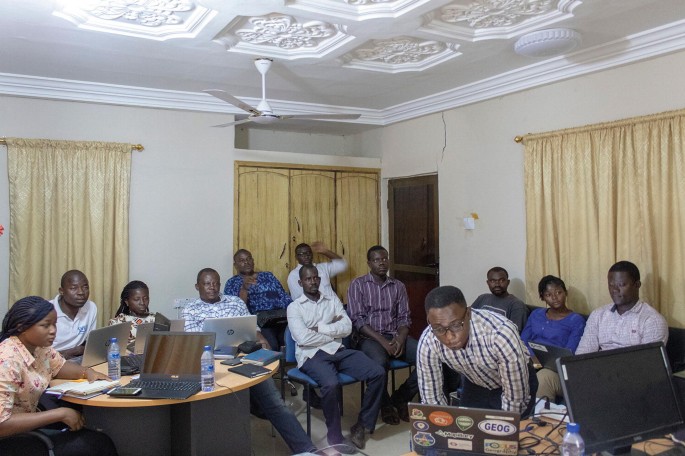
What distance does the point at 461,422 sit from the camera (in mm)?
1725

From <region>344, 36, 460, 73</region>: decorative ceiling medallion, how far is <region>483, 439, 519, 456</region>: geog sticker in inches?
113

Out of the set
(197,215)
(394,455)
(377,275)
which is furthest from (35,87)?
(394,455)

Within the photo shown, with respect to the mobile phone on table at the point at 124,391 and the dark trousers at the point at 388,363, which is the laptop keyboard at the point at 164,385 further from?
the dark trousers at the point at 388,363

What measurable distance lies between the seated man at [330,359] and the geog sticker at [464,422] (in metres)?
1.92

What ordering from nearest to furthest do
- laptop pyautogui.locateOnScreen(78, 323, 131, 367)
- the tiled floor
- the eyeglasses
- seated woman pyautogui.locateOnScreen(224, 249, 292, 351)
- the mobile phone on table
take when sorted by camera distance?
the eyeglasses
the mobile phone on table
laptop pyautogui.locateOnScreen(78, 323, 131, 367)
the tiled floor
seated woman pyautogui.locateOnScreen(224, 249, 292, 351)

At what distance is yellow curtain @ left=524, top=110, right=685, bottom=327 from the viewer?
11.7 ft

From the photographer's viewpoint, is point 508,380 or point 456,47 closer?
point 508,380

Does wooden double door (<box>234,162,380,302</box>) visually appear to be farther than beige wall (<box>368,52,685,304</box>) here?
Yes

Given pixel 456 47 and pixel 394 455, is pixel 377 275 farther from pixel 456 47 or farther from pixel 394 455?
pixel 456 47

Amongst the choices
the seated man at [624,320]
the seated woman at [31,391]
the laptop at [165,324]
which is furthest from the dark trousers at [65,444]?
the seated man at [624,320]

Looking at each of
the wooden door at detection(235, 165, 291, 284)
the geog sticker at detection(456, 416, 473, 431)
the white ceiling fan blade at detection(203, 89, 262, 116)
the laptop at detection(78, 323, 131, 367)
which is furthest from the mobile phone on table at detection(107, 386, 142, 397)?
the wooden door at detection(235, 165, 291, 284)

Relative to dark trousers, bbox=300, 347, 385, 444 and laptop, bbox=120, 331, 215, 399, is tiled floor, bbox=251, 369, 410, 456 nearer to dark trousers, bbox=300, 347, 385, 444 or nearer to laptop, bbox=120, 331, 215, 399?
dark trousers, bbox=300, 347, 385, 444

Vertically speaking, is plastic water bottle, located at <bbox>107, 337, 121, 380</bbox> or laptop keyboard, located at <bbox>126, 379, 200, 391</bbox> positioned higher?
plastic water bottle, located at <bbox>107, 337, 121, 380</bbox>

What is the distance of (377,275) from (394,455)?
147cm
